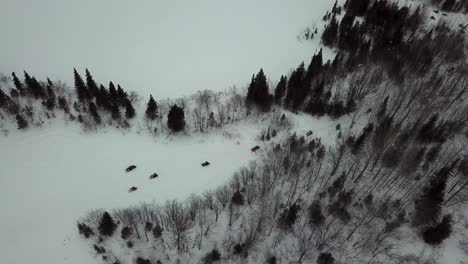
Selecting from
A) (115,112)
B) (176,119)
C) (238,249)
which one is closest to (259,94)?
(176,119)

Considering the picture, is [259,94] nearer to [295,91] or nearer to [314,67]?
[295,91]

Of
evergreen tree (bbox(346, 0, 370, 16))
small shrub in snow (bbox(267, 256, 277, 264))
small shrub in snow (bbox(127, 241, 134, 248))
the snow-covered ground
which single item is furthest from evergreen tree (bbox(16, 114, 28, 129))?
evergreen tree (bbox(346, 0, 370, 16))

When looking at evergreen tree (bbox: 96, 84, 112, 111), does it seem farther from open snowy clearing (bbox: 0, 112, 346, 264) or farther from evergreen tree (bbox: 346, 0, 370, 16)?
evergreen tree (bbox: 346, 0, 370, 16)

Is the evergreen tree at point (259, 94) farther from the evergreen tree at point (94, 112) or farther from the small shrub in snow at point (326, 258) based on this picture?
the small shrub in snow at point (326, 258)

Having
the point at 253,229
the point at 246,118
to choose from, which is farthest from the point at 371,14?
the point at 253,229

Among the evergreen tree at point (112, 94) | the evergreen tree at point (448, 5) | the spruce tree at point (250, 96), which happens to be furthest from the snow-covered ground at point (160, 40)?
the evergreen tree at point (448, 5)

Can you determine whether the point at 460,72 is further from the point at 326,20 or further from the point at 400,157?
the point at 326,20
